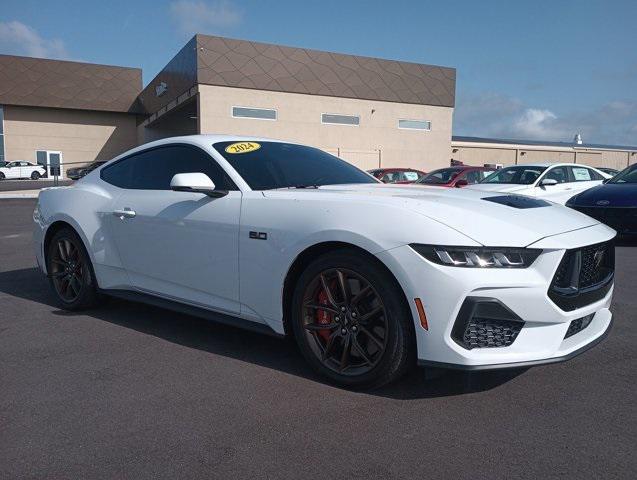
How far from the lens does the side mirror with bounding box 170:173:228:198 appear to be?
344 centimetres

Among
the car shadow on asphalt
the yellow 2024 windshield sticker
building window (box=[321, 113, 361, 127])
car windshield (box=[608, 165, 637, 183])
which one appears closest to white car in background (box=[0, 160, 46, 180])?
building window (box=[321, 113, 361, 127])

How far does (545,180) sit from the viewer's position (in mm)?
10516

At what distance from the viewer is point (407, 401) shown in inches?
113

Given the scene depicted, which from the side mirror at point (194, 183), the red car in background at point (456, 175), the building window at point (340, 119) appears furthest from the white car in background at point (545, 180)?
the building window at point (340, 119)

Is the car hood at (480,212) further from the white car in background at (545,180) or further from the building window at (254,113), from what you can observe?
the building window at (254,113)

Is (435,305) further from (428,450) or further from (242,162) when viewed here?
(242,162)

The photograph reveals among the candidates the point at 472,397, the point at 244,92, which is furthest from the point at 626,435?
the point at 244,92

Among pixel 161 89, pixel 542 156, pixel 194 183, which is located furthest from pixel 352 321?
pixel 542 156

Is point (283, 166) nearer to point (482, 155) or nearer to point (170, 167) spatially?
point (170, 167)

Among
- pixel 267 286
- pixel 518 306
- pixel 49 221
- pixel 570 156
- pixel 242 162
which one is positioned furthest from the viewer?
pixel 570 156

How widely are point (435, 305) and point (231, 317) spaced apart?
57.6 inches

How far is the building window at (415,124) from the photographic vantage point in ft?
104

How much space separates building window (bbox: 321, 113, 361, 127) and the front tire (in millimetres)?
27365

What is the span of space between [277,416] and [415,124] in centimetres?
3095
